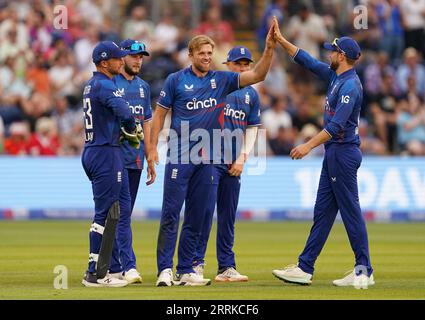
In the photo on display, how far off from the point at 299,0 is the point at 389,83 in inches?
151

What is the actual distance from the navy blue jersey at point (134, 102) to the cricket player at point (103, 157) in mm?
932

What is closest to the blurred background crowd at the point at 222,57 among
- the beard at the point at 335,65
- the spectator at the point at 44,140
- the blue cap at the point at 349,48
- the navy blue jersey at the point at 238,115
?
the spectator at the point at 44,140

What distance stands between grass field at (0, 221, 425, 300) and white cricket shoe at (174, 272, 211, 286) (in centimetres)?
25

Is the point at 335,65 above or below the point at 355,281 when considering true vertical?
above

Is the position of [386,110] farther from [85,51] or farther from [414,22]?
[85,51]

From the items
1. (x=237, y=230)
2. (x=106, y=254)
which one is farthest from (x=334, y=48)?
(x=237, y=230)

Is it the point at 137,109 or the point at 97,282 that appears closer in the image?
the point at 97,282

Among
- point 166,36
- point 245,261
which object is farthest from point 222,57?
point 245,261

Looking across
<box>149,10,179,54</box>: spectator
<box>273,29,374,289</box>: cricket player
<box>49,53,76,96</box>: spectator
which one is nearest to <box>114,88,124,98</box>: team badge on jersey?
<box>273,29,374,289</box>: cricket player

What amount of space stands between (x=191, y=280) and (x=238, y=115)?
2607 mm

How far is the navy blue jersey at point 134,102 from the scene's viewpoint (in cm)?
1429

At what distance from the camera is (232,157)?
586 inches
